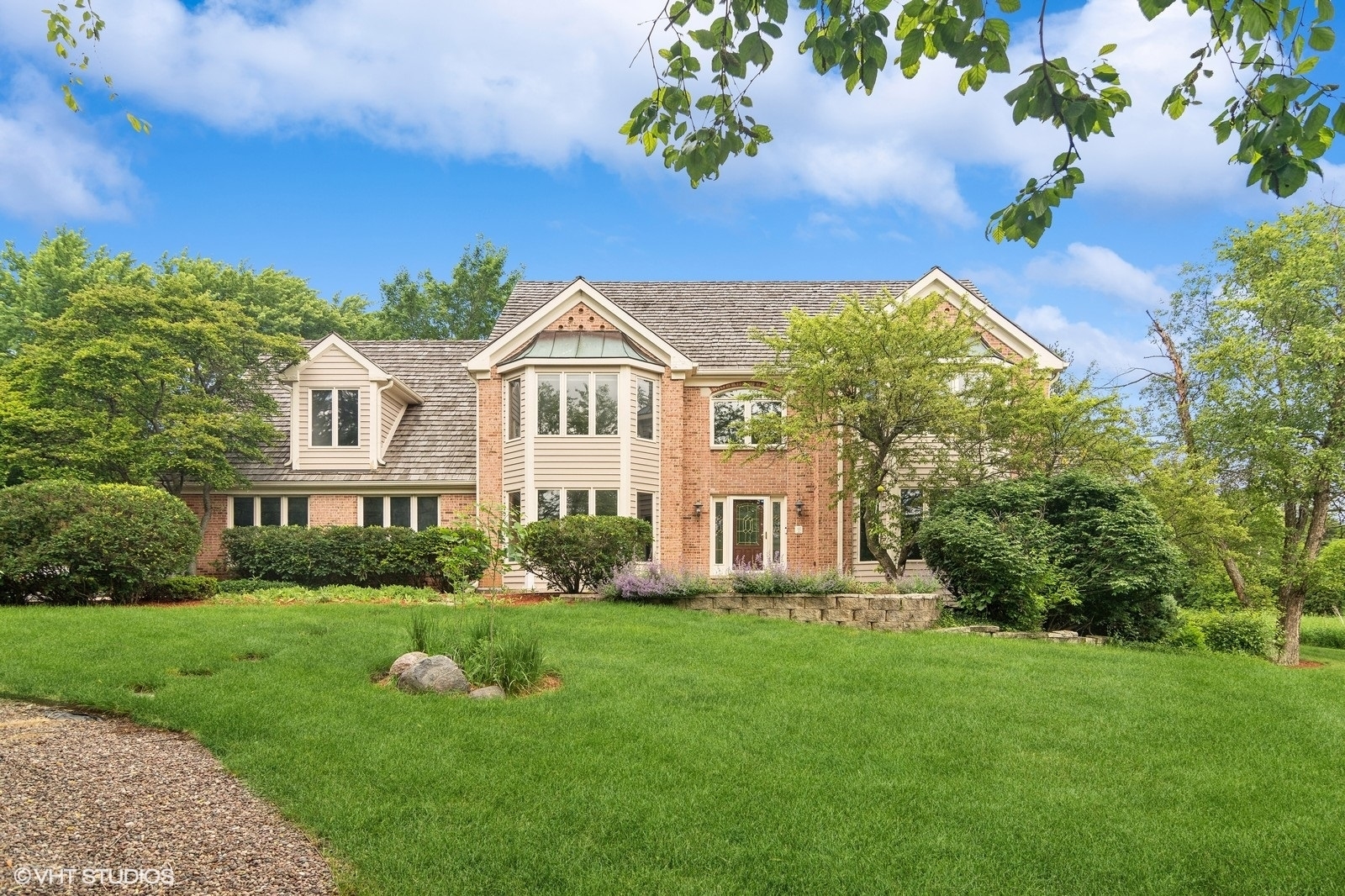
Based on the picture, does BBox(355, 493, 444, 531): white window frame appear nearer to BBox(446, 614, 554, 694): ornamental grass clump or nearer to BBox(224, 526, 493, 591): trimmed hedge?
BBox(224, 526, 493, 591): trimmed hedge

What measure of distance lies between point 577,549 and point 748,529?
6226 millimetres

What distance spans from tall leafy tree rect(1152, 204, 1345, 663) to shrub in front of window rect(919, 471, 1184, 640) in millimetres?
4213

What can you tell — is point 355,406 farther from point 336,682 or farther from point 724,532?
point 336,682

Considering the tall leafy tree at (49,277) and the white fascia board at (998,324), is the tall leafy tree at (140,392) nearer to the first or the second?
the tall leafy tree at (49,277)

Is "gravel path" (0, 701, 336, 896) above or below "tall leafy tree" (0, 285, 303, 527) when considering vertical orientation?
below

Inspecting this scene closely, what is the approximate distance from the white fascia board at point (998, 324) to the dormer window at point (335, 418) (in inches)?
533

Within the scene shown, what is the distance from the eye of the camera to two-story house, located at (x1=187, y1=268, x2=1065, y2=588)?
20266mm

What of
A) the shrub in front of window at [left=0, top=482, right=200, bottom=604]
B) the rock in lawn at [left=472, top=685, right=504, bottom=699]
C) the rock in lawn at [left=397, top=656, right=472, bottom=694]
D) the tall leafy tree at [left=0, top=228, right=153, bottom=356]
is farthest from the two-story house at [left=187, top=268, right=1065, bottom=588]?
the tall leafy tree at [left=0, top=228, right=153, bottom=356]

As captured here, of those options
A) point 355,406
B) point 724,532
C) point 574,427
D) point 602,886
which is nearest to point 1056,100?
point 602,886

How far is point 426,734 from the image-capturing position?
6934 millimetres

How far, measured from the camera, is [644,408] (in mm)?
20781

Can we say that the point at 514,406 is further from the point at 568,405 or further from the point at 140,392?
the point at 140,392

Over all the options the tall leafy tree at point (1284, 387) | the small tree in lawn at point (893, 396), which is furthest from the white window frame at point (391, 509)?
the tall leafy tree at point (1284, 387)

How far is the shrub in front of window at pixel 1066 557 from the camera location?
14.5 meters
